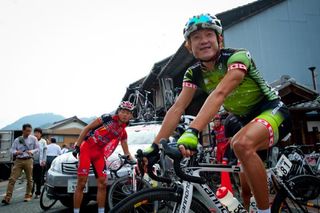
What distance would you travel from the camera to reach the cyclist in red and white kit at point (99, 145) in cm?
467

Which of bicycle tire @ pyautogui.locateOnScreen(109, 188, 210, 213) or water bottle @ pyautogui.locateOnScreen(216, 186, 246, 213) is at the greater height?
bicycle tire @ pyautogui.locateOnScreen(109, 188, 210, 213)

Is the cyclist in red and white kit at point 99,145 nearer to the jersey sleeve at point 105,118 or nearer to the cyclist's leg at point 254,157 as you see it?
the jersey sleeve at point 105,118

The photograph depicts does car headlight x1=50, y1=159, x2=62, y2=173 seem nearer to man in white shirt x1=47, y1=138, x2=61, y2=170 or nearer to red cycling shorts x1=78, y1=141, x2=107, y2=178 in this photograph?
red cycling shorts x1=78, y1=141, x2=107, y2=178

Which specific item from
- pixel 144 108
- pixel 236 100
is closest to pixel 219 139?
pixel 236 100

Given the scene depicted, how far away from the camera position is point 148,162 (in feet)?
6.24

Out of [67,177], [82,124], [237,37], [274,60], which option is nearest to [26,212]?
[67,177]

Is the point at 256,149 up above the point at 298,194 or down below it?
above

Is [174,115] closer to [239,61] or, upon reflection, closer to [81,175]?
[239,61]

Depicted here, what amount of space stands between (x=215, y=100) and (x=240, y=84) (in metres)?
0.58

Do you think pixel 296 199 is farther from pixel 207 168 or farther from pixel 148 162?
pixel 148 162

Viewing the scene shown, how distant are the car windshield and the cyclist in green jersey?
12.4ft

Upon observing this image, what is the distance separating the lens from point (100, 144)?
4.96 metres

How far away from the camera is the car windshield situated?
653 cm

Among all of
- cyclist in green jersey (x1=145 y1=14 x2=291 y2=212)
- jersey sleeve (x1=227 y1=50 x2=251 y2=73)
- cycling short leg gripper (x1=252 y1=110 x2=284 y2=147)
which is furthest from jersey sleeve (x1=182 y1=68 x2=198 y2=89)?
cycling short leg gripper (x1=252 y1=110 x2=284 y2=147)
